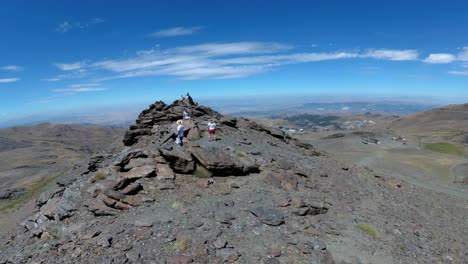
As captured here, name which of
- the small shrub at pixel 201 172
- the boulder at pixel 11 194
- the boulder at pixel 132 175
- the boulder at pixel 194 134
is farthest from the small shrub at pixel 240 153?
the boulder at pixel 11 194

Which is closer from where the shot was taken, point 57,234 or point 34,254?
point 34,254

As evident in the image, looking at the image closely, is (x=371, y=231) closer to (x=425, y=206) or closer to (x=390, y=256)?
(x=390, y=256)

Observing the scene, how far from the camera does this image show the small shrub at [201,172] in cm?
1910

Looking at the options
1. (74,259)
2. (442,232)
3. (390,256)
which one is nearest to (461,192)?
(442,232)

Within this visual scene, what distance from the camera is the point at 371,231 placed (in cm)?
1680

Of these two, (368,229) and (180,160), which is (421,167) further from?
(180,160)

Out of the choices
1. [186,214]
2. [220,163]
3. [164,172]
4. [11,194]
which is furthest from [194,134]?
[11,194]

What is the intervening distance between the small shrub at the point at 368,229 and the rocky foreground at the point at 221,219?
0.06 meters

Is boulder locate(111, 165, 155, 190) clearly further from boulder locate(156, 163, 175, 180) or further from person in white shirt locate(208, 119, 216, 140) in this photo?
person in white shirt locate(208, 119, 216, 140)

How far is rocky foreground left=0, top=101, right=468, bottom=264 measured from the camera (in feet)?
42.8

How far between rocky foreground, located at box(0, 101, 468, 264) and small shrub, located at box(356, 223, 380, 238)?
0.06m

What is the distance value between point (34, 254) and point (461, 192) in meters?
49.6

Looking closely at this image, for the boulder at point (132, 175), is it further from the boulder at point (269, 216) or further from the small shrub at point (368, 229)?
the small shrub at point (368, 229)

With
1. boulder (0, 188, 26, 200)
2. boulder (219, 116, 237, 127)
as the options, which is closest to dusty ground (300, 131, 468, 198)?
boulder (219, 116, 237, 127)
